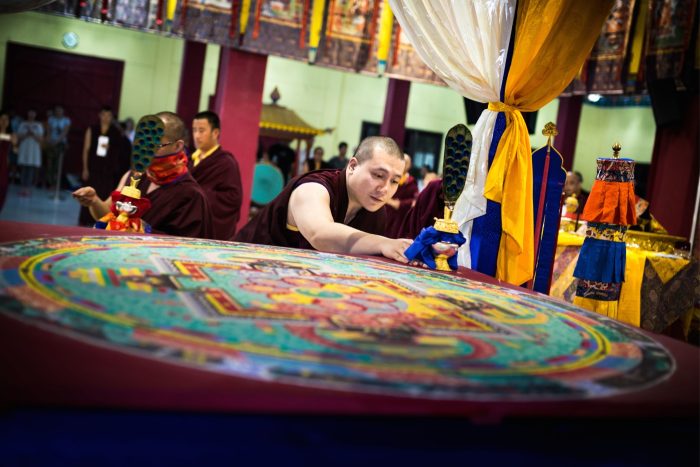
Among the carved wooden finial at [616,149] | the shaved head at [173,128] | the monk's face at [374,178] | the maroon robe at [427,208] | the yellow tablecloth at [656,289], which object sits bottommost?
the yellow tablecloth at [656,289]

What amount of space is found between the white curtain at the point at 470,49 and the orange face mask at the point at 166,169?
1368mm

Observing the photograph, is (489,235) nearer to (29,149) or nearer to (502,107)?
(502,107)

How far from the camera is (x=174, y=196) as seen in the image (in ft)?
12.9

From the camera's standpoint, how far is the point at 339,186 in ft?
10.5

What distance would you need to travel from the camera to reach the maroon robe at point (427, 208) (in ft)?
14.0

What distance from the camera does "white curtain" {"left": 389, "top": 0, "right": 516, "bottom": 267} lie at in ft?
12.2

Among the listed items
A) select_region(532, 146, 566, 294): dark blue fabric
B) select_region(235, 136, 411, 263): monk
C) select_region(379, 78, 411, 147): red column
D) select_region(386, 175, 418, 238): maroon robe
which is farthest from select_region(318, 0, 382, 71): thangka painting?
select_region(235, 136, 411, 263): monk

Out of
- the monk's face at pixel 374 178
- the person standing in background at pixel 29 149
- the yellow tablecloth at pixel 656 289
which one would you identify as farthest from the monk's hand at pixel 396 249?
the person standing in background at pixel 29 149

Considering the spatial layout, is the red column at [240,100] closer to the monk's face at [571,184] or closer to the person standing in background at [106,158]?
the person standing in background at [106,158]

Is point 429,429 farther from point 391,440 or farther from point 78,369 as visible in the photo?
point 78,369

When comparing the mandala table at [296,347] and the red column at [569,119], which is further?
the red column at [569,119]

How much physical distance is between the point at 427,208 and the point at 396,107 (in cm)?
569

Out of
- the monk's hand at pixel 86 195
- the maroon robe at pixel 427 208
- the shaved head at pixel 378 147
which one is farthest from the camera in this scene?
the maroon robe at pixel 427 208

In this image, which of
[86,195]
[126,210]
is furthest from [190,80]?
[126,210]
